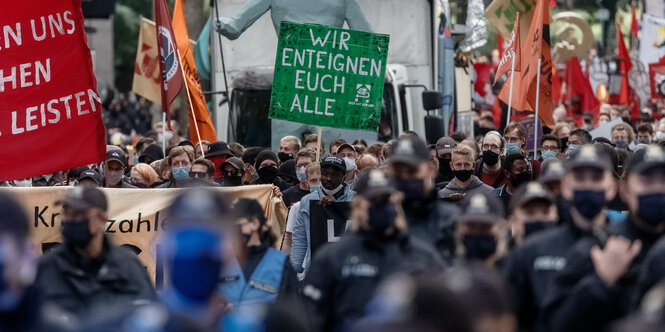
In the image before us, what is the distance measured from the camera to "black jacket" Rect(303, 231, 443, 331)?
668 centimetres

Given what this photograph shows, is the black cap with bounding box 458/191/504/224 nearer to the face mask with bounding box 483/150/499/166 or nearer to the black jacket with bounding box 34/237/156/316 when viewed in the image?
the black jacket with bounding box 34/237/156/316

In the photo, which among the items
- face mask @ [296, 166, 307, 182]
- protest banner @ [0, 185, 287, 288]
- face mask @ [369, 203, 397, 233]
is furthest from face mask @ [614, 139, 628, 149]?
face mask @ [369, 203, 397, 233]

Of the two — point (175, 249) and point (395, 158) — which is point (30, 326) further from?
point (395, 158)

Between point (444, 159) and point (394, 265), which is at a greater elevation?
point (444, 159)

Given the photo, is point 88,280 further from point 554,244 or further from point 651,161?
point 651,161

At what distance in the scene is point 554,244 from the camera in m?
6.59

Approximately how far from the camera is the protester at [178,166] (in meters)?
12.7

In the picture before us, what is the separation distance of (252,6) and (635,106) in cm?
1251

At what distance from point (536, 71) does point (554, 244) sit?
29.6 feet

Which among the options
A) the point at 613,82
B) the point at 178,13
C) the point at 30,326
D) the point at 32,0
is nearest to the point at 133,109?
the point at 613,82

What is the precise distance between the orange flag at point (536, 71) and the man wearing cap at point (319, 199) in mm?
4889

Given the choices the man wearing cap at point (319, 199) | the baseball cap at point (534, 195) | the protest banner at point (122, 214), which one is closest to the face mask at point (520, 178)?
the man wearing cap at point (319, 199)

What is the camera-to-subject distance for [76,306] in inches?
289

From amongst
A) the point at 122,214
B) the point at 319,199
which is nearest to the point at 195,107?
the point at 122,214
